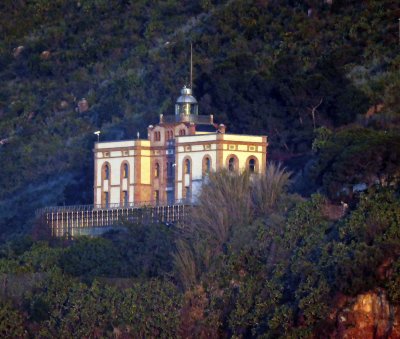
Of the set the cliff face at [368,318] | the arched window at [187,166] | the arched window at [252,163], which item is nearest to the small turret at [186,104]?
the arched window at [187,166]

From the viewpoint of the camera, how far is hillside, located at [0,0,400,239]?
11419cm

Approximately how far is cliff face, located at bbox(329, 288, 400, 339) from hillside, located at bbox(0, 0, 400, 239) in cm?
1661

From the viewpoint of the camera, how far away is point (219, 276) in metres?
99.1

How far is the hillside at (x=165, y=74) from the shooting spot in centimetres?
11419

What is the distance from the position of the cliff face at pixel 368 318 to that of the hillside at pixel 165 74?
16613 mm

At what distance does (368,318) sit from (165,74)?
133 feet

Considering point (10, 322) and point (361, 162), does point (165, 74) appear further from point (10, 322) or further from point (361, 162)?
point (361, 162)

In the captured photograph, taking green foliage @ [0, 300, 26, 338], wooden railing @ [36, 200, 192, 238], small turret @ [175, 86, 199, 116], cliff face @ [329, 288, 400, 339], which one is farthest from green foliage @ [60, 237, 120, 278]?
cliff face @ [329, 288, 400, 339]

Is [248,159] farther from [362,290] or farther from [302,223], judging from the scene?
[362,290]

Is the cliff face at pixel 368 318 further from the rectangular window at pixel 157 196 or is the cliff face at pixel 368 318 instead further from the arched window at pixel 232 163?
the rectangular window at pixel 157 196

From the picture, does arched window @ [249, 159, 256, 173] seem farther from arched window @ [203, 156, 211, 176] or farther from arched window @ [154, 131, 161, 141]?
arched window @ [154, 131, 161, 141]

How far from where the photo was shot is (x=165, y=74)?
129750 mm

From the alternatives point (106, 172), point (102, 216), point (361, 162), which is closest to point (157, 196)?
point (106, 172)

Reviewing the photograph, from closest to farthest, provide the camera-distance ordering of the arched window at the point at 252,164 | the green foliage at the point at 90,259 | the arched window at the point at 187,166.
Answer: the green foliage at the point at 90,259, the arched window at the point at 252,164, the arched window at the point at 187,166
